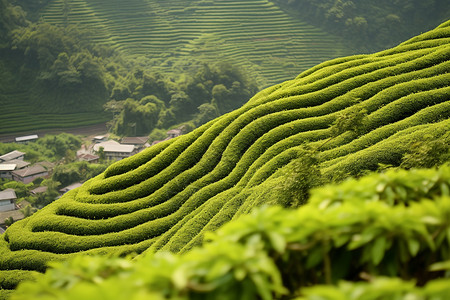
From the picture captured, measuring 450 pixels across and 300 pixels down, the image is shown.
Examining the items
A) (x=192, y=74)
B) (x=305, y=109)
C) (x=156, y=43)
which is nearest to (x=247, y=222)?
(x=305, y=109)

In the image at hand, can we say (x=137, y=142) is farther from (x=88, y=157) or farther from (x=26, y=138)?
(x=26, y=138)

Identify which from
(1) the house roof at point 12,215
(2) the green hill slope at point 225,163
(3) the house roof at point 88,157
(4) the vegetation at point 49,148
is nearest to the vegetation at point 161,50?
(4) the vegetation at point 49,148

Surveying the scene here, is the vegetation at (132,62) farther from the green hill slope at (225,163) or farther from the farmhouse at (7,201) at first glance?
the green hill slope at (225,163)

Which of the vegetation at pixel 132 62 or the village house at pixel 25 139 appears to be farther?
the vegetation at pixel 132 62

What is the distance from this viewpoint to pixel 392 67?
18.5 metres

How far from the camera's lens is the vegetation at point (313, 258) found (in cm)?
264

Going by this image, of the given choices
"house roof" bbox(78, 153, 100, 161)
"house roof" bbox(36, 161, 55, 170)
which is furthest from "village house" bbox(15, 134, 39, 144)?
"house roof" bbox(78, 153, 100, 161)

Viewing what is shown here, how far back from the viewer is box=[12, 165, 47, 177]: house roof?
172 ft

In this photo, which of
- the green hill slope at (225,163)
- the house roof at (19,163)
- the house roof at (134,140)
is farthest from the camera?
the house roof at (134,140)

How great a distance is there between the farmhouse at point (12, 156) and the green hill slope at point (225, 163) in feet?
141

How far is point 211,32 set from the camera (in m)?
96.3

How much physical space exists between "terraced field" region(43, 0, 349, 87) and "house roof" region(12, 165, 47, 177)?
39.8m

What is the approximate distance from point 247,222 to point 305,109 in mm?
15361

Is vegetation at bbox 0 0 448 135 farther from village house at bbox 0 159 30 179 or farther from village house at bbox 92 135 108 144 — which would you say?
village house at bbox 0 159 30 179
